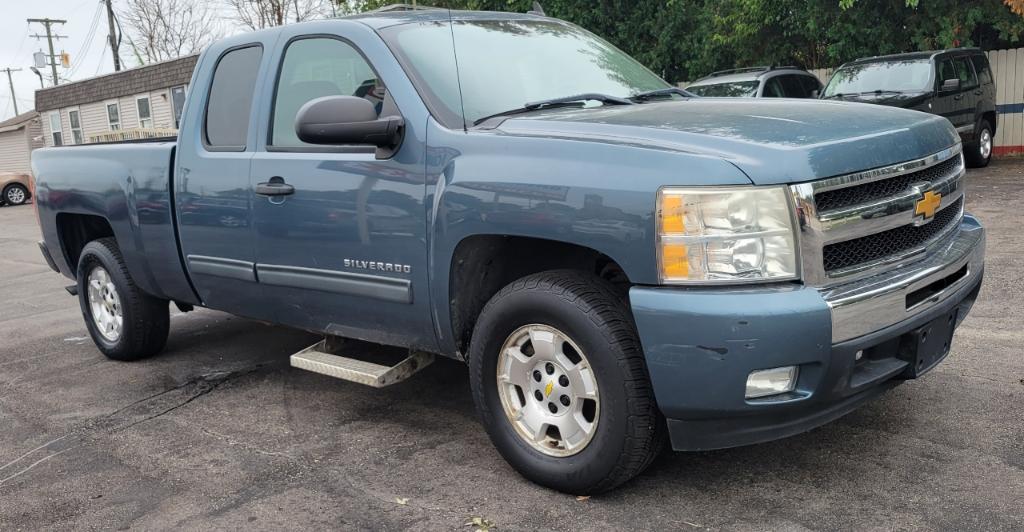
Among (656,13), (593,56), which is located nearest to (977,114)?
(656,13)

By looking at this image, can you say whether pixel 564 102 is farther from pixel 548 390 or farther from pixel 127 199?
pixel 127 199

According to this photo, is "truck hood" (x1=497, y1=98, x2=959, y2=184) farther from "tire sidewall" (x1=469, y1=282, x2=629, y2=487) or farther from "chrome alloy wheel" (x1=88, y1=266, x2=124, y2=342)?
"chrome alloy wheel" (x1=88, y1=266, x2=124, y2=342)

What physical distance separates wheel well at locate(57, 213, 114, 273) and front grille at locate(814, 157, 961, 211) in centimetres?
481

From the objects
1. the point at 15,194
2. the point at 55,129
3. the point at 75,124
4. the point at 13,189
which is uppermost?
the point at 75,124

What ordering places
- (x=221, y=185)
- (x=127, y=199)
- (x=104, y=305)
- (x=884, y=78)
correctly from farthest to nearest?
(x=884, y=78)
(x=104, y=305)
(x=127, y=199)
(x=221, y=185)

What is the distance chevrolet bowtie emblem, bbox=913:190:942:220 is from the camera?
3355 millimetres

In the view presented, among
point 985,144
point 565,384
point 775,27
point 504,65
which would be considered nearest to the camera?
point 565,384

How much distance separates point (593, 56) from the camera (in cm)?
460

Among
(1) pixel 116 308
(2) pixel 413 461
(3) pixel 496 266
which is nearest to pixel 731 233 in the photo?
(3) pixel 496 266

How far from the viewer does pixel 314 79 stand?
Result: 4391mm

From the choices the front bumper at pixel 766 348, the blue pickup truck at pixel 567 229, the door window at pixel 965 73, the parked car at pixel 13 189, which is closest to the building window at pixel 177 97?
the parked car at pixel 13 189

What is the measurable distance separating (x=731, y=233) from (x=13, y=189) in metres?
31.7

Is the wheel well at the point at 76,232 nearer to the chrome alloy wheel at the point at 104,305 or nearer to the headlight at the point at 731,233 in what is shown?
the chrome alloy wheel at the point at 104,305

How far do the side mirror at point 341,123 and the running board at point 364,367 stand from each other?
1.05 m
